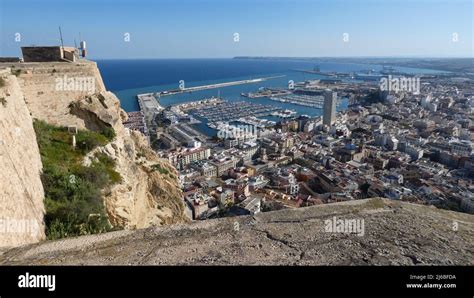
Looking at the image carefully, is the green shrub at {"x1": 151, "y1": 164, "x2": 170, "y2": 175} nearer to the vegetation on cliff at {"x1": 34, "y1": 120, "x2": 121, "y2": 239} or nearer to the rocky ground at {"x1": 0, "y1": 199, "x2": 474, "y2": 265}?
the vegetation on cliff at {"x1": 34, "y1": 120, "x2": 121, "y2": 239}

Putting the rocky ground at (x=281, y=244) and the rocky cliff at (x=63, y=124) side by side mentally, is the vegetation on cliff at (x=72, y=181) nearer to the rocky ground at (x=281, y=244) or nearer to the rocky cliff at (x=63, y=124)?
the rocky cliff at (x=63, y=124)

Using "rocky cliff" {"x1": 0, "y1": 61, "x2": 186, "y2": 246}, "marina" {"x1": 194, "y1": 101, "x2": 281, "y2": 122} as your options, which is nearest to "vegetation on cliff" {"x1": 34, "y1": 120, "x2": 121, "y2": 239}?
"rocky cliff" {"x1": 0, "y1": 61, "x2": 186, "y2": 246}

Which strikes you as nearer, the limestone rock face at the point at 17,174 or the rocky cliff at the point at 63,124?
the limestone rock face at the point at 17,174

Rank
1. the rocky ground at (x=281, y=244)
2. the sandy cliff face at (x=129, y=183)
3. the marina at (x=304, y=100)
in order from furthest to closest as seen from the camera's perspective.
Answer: the marina at (x=304, y=100)
the sandy cliff face at (x=129, y=183)
the rocky ground at (x=281, y=244)

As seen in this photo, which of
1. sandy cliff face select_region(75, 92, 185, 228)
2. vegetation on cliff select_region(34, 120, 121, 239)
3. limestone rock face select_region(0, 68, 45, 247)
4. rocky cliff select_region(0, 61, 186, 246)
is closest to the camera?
limestone rock face select_region(0, 68, 45, 247)

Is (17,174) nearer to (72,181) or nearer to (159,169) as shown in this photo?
(72,181)

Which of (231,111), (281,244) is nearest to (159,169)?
(281,244)

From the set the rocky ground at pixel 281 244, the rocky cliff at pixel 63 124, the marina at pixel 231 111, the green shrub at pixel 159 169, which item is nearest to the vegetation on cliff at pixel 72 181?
the rocky cliff at pixel 63 124
